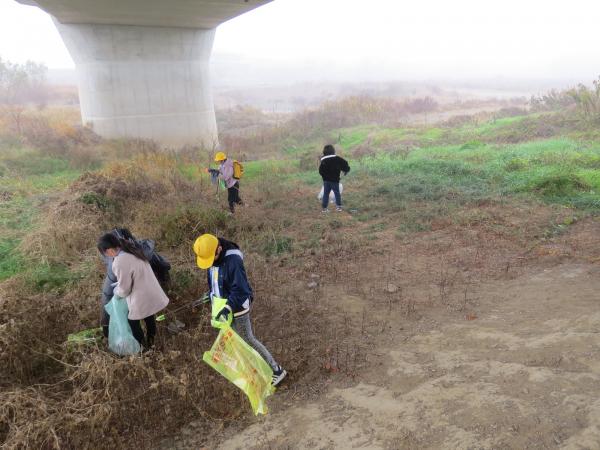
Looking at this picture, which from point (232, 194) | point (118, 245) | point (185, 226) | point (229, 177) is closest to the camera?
point (118, 245)

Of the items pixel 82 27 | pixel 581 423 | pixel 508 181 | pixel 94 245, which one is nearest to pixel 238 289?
pixel 581 423

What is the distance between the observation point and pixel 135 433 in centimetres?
373

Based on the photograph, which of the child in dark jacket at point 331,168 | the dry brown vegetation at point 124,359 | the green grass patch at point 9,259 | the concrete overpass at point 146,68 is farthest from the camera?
the concrete overpass at point 146,68

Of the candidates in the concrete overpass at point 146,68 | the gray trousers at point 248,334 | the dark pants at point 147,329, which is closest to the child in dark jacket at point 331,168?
the dark pants at point 147,329

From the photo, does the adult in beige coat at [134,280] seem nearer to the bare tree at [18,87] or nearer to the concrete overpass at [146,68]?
the concrete overpass at [146,68]

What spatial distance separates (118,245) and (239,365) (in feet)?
4.88

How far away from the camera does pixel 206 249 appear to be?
366cm

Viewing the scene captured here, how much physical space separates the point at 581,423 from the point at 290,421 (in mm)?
2038

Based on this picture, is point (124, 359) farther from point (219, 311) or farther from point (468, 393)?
point (468, 393)

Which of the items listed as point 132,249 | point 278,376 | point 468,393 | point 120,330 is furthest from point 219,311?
point 468,393

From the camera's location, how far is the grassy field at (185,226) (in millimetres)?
3953

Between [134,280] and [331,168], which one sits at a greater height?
[331,168]

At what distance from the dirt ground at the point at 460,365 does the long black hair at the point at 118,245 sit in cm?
158

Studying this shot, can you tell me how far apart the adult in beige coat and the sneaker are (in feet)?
4.01
